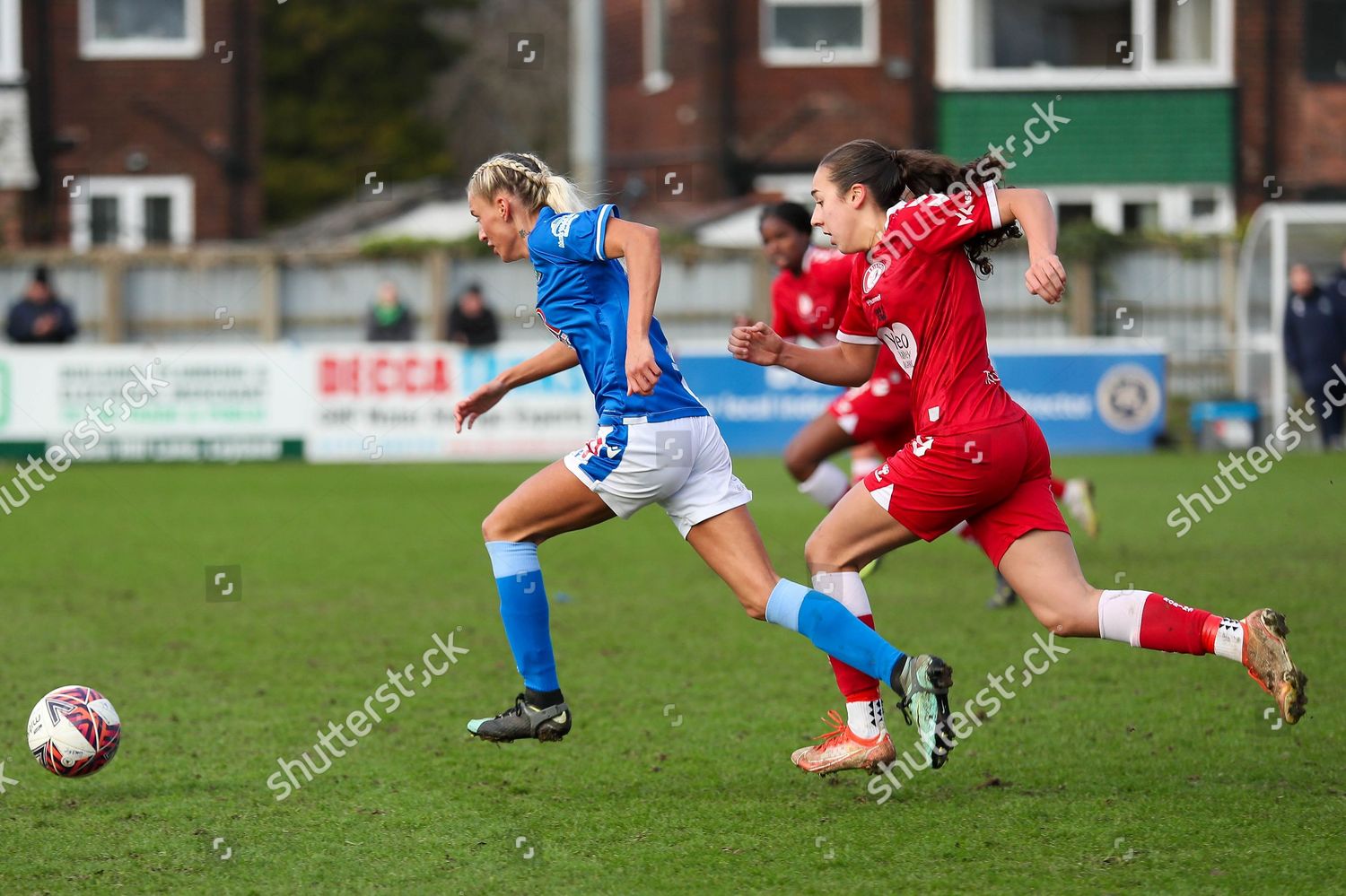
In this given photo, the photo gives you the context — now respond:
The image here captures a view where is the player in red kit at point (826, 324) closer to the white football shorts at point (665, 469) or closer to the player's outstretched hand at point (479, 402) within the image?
the player's outstretched hand at point (479, 402)

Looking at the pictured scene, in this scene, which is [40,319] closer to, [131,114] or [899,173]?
[131,114]

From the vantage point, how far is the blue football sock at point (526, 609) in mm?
5438

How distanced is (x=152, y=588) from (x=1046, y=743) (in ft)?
19.5

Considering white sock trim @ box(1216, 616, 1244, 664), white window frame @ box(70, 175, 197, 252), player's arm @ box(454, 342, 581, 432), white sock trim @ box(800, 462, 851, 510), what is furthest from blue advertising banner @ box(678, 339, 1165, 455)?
white sock trim @ box(1216, 616, 1244, 664)

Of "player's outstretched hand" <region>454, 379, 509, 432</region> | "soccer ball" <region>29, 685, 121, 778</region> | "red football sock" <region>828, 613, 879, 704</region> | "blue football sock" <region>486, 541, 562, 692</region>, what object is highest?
"player's outstretched hand" <region>454, 379, 509, 432</region>

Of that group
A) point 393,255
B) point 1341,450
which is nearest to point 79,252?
point 393,255

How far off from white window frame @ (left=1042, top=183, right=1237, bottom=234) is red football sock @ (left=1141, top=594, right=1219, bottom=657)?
21823mm

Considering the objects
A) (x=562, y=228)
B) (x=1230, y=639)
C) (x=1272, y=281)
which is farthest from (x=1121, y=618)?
(x=1272, y=281)

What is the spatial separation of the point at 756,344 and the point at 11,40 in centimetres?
2391

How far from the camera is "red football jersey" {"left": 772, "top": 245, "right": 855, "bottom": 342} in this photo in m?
8.94

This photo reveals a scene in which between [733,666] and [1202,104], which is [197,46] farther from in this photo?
[733,666]

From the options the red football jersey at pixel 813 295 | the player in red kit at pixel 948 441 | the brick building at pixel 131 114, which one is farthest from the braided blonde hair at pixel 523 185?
the brick building at pixel 131 114

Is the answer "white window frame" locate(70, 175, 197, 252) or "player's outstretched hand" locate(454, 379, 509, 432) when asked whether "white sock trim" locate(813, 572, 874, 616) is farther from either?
"white window frame" locate(70, 175, 197, 252)

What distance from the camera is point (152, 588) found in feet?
32.6
